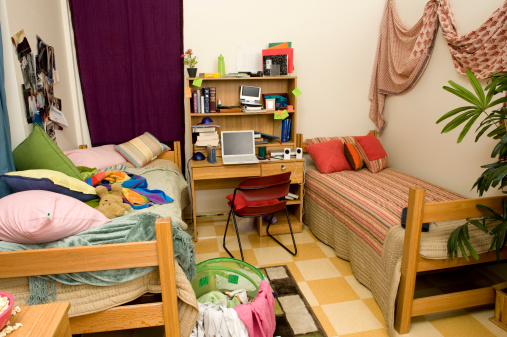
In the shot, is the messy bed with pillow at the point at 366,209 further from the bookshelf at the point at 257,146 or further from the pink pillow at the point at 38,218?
the pink pillow at the point at 38,218

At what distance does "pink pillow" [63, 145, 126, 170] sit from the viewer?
8.42 feet

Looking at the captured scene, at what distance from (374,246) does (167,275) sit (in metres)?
1.39

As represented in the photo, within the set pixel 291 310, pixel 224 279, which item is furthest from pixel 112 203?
pixel 291 310

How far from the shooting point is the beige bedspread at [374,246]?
1845mm

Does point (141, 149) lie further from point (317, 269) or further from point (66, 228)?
point (317, 269)

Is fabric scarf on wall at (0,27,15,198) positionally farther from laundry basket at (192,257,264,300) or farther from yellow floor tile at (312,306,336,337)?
yellow floor tile at (312,306,336,337)

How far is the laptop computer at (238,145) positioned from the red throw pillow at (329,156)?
2.04 ft

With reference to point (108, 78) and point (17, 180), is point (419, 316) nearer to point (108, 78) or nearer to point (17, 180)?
point (17, 180)

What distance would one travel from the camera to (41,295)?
1.33 m

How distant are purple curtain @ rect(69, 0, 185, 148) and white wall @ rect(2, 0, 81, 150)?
13 cm

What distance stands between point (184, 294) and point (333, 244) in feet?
5.52

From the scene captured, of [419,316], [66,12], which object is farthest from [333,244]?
[66,12]

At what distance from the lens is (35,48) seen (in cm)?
235

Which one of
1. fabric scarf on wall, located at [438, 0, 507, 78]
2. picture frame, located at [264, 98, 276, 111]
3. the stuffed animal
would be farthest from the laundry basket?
fabric scarf on wall, located at [438, 0, 507, 78]
